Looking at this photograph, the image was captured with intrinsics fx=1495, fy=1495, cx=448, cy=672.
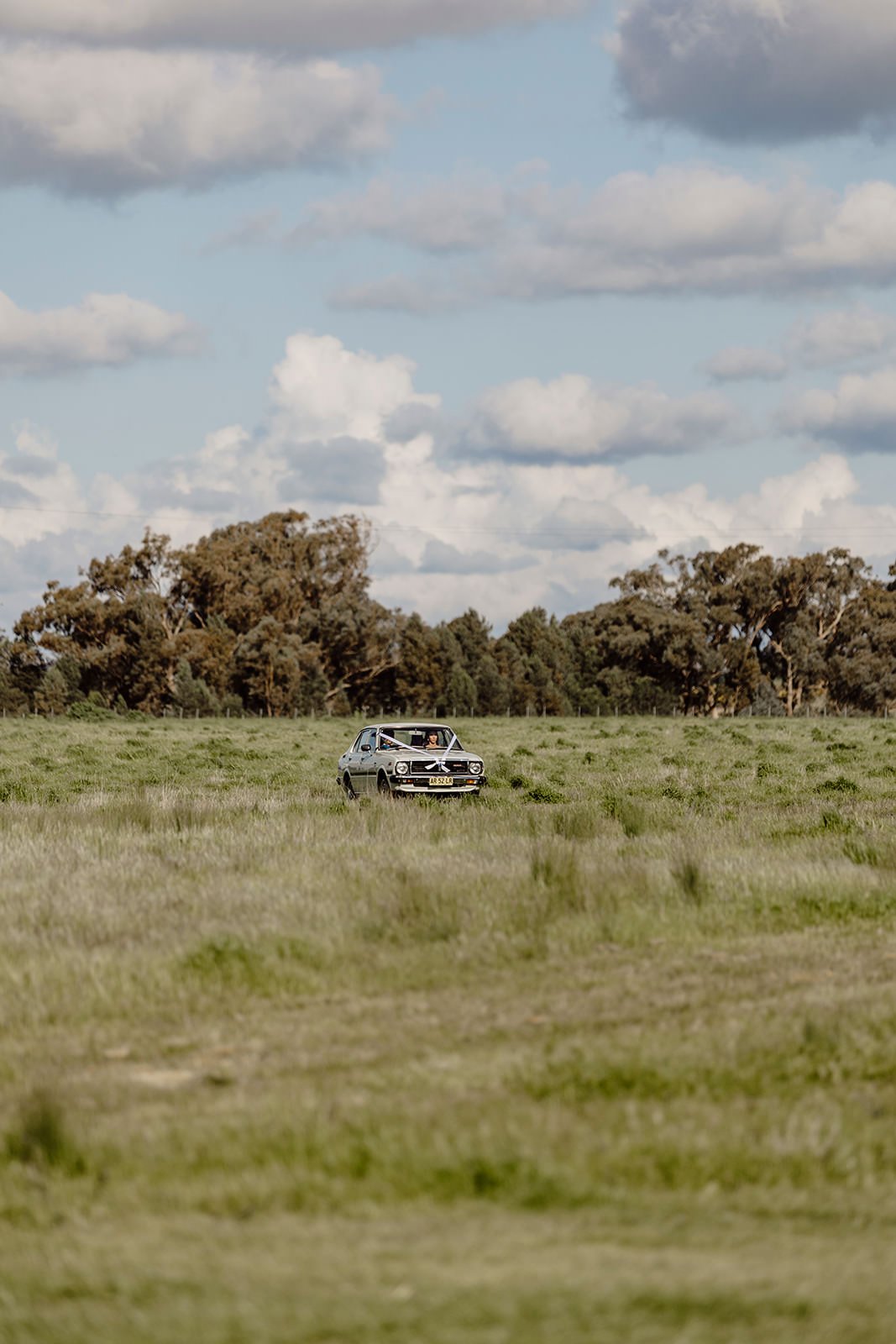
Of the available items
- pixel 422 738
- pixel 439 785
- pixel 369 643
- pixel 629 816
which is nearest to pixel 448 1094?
pixel 629 816

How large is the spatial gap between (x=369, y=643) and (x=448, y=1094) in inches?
3830

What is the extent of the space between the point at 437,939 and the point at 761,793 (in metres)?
18.6

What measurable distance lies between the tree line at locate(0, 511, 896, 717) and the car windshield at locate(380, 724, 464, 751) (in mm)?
67365

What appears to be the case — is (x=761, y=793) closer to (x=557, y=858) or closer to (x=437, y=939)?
(x=557, y=858)

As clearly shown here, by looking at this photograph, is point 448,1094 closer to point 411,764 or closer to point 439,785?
point 411,764

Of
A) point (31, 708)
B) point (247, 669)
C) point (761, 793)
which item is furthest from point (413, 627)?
point (761, 793)

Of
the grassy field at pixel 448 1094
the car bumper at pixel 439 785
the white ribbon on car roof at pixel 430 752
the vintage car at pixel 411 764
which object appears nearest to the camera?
the grassy field at pixel 448 1094

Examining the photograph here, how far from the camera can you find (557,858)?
13.4 meters

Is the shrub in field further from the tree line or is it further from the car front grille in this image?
the tree line

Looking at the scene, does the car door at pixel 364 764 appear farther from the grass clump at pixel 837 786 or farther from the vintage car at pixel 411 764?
the grass clump at pixel 837 786

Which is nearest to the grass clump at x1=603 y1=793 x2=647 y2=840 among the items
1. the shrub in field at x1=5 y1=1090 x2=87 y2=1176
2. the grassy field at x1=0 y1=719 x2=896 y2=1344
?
the grassy field at x1=0 y1=719 x2=896 y2=1344

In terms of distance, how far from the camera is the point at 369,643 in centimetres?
10425

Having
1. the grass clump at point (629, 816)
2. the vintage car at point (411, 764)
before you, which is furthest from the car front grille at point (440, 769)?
the grass clump at point (629, 816)

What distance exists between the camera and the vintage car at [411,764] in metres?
25.8
